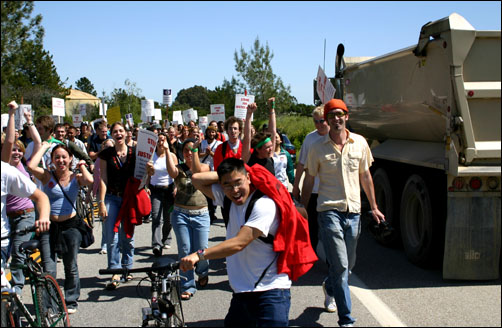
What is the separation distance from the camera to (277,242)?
3795mm

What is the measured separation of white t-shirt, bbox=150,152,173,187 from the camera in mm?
8602

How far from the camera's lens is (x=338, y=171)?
17.5ft

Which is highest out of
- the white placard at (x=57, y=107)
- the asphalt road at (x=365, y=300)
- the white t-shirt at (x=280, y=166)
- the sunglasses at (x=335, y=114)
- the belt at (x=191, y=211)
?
the white placard at (x=57, y=107)

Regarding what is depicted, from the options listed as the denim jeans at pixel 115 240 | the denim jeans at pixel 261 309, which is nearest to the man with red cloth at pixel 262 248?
the denim jeans at pixel 261 309

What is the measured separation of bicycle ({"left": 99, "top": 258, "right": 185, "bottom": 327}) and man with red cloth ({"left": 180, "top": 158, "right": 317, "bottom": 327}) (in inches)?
15.3

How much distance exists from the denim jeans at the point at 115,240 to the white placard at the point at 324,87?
373 cm

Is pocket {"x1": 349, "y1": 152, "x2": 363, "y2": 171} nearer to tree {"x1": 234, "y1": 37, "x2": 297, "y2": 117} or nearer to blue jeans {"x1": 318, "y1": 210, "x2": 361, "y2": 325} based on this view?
blue jeans {"x1": 318, "y1": 210, "x2": 361, "y2": 325}

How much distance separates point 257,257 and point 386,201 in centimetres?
532

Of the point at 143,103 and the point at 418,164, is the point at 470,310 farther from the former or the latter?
the point at 143,103

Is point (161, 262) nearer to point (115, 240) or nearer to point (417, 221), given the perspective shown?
point (115, 240)

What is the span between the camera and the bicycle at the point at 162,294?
3.46 m

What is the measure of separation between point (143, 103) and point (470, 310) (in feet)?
53.1

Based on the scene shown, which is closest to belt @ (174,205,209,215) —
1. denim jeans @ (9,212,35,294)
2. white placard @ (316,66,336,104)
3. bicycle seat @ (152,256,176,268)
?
denim jeans @ (9,212,35,294)

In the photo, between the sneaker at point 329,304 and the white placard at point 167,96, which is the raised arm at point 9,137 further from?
the white placard at point 167,96
